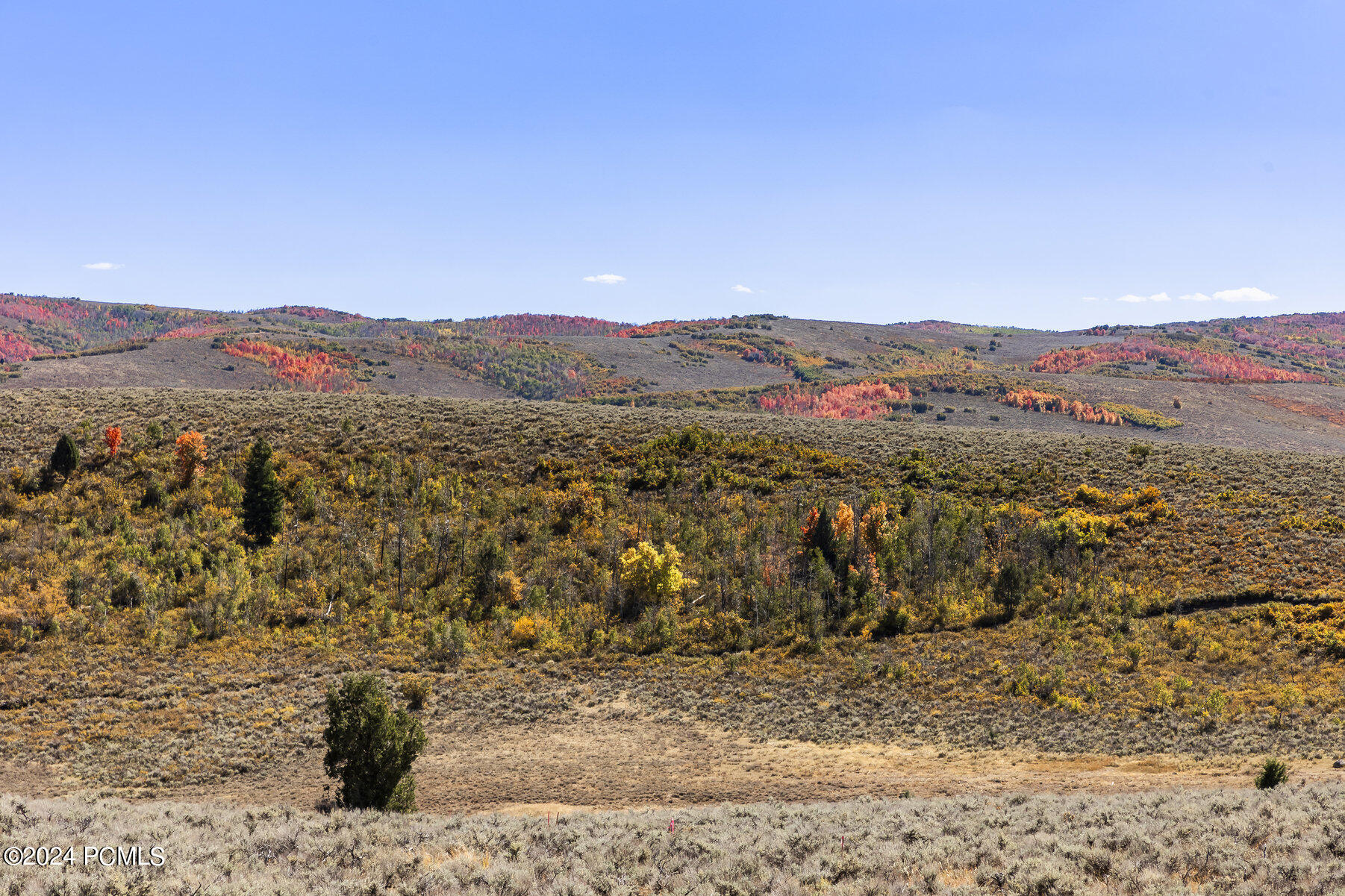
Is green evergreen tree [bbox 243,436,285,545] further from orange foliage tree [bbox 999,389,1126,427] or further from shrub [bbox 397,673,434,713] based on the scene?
orange foliage tree [bbox 999,389,1126,427]

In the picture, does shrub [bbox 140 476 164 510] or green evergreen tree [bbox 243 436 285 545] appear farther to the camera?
shrub [bbox 140 476 164 510]

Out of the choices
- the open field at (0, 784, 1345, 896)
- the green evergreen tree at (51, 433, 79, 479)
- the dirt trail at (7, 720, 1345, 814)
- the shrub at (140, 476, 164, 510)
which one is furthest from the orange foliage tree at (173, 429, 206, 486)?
the open field at (0, 784, 1345, 896)

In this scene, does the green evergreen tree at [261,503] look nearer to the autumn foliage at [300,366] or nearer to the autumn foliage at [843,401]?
the autumn foliage at [843,401]

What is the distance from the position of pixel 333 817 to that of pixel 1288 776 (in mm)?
24192

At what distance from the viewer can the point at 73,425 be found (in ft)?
173

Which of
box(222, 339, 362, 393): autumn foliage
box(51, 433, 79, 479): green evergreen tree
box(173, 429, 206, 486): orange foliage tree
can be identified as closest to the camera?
box(51, 433, 79, 479): green evergreen tree

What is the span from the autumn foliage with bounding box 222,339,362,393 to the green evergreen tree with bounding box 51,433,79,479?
107088 mm

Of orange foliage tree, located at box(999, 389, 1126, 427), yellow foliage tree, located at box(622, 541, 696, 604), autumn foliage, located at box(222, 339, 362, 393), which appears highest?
autumn foliage, located at box(222, 339, 362, 393)

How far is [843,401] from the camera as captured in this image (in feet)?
517

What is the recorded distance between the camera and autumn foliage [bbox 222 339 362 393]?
153750mm

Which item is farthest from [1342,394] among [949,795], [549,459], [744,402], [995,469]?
[949,795]

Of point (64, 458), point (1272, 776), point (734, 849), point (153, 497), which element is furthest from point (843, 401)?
point (734, 849)

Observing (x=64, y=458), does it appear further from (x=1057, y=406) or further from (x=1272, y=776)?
(x=1057, y=406)

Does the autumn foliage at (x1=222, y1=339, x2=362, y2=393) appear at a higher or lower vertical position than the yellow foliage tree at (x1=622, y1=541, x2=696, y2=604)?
higher
